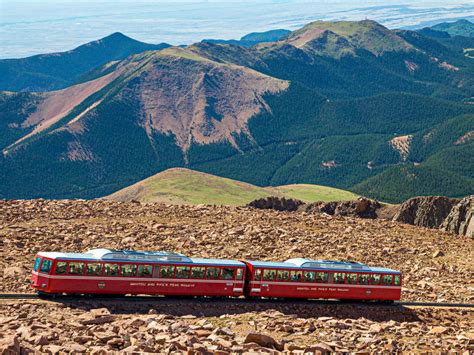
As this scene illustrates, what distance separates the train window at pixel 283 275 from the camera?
221ft

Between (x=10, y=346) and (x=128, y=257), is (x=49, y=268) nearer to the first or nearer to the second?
(x=128, y=257)

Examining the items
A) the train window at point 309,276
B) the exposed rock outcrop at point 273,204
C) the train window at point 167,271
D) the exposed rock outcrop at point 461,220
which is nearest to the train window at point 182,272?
the train window at point 167,271

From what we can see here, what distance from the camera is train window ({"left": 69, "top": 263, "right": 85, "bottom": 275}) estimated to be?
196 feet

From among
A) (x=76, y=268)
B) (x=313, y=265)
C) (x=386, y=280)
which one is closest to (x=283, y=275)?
(x=313, y=265)

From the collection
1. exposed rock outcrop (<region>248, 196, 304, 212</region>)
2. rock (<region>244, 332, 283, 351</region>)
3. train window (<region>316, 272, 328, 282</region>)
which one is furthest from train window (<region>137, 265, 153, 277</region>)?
exposed rock outcrop (<region>248, 196, 304, 212</region>)

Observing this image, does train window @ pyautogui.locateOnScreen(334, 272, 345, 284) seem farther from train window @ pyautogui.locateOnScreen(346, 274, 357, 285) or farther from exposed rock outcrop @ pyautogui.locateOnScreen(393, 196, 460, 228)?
exposed rock outcrop @ pyautogui.locateOnScreen(393, 196, 460, 228)

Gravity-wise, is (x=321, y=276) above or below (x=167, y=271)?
below

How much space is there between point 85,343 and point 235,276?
2282 centimetres

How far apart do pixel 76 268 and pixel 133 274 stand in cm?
437

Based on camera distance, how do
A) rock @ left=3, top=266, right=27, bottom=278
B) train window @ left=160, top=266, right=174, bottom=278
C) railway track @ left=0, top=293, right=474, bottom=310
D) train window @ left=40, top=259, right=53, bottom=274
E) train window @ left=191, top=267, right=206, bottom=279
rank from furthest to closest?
rock @ left=3, top=266, right=27, bottom=278, train window @ left=191, top=267, right=206, bottom=279, train window @ left=160, top=266, right=174, bottom=278, railway track @ left=0, top=293, right=474, bottom=310, train window @ left=40, top=259, right=53, bottom=274

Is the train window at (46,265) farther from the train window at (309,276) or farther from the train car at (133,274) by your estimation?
the train window at (309,276)

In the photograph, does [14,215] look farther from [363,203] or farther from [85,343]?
[363,203]

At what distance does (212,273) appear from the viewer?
65.1 meters

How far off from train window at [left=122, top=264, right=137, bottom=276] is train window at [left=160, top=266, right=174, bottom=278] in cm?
206
